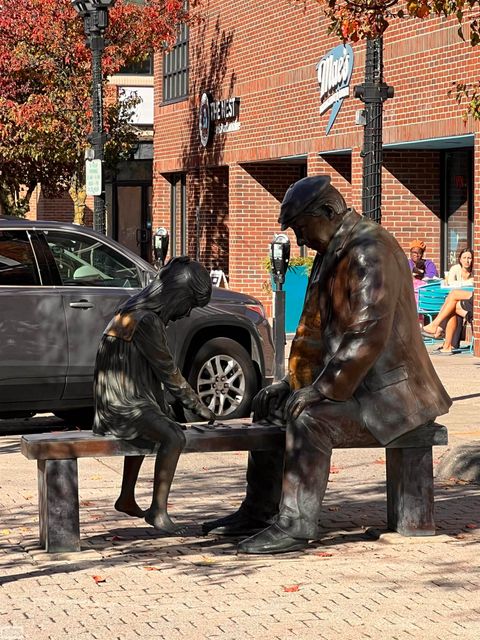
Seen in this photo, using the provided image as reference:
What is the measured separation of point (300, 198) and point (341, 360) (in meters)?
0.84

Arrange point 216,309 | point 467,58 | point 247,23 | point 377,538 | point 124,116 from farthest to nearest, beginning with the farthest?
point 124,116 → point 247,23 → point 467,58 → point 216,309 → point 377,538

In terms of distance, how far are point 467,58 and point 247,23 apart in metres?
9.35

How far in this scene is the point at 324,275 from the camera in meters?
7.98

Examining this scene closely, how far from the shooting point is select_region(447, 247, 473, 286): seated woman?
20016mm

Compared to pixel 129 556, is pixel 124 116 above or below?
above

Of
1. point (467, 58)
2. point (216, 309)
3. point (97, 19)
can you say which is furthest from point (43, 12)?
point (216, 309)

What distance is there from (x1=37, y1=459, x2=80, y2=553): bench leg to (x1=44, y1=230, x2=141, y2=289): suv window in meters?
4.77

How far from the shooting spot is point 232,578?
7.32 metres

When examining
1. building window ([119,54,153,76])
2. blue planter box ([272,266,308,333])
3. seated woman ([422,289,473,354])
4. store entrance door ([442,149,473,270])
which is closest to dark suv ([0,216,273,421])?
seated woman ([422,289,473,354])

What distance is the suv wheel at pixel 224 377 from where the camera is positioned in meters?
13.1

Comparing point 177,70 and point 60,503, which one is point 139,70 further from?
point 60,503

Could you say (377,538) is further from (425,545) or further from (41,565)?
(41,565)

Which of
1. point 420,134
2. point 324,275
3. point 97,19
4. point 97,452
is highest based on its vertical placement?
point 97,19

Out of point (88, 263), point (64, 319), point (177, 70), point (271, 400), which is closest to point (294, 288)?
point (88, 263)
